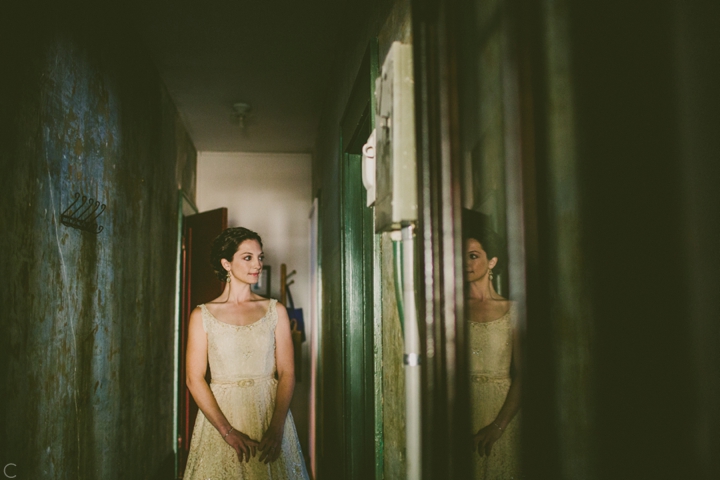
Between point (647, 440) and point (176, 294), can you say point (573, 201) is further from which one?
point (176, 294)

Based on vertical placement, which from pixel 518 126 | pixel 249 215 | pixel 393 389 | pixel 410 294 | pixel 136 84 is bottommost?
pixel 393 389

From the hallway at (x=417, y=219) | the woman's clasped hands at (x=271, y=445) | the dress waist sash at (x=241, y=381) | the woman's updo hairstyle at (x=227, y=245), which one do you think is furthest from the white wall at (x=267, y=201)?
the woman's clasped hands at (x=271, y=445)

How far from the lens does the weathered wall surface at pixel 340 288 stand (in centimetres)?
136

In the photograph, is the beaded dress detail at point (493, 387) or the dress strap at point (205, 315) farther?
the dress strap at point (205, 315)

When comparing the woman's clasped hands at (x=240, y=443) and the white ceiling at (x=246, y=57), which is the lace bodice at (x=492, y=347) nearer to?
the woman's clasped hands at (x=240, y=443)

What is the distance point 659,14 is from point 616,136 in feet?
0.52

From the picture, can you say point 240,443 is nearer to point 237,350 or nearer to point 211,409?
point 211,409

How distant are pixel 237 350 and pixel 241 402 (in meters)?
0.25

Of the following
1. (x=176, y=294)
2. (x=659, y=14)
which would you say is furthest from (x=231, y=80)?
(x=659, y=14)

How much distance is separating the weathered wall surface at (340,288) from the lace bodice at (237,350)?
1.38ft

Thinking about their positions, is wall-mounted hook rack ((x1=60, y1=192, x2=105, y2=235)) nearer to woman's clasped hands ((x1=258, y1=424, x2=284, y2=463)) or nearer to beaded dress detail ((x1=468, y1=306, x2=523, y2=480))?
woman's clasped hands ((x1=258, y1=424, x2=284, y2=463))

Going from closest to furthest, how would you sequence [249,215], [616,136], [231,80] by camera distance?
[616,136], [231,80], [249,215]

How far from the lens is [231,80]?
11.8 feet

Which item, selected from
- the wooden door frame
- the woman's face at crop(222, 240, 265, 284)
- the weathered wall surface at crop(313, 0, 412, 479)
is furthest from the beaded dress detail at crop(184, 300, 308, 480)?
the wooden door frame
